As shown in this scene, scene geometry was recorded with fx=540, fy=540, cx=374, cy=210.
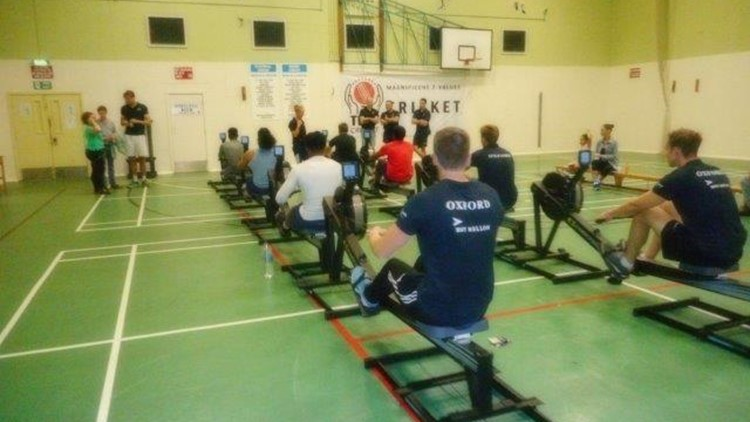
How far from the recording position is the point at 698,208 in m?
3.55

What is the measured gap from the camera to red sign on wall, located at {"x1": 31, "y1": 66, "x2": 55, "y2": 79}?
12.8 m

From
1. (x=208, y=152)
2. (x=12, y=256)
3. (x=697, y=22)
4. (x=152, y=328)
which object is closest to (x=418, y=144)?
(x=208, y=152)

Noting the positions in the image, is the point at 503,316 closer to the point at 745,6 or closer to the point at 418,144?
the point at 418,144

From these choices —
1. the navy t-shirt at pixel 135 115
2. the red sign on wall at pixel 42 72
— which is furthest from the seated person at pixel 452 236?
the red sign on wall at pixel 42 72

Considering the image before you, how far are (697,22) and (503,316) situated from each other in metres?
14.9

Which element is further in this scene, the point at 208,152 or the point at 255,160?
the point at 208,152

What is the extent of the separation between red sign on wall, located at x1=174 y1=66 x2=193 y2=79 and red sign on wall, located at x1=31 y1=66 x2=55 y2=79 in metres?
2.79

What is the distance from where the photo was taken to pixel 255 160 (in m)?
7.16

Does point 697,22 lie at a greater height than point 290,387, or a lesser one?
greater

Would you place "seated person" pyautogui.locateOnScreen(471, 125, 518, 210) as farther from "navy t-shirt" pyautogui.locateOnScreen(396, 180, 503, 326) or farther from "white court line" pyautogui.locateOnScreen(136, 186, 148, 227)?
"white court line" pyautogui.locateOnScreen(136, 186, 148, 227)

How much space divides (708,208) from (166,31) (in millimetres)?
13305

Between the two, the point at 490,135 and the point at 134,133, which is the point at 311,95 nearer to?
the point at 134,133

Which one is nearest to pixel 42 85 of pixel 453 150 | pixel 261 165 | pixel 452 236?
pixel 261 165

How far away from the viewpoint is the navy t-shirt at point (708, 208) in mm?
3535
